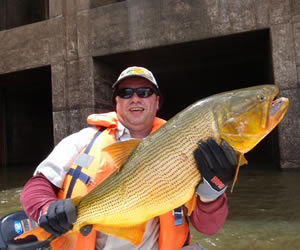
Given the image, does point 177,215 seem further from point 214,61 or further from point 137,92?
point 214,61

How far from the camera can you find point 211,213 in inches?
69.2

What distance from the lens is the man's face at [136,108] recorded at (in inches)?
81.8

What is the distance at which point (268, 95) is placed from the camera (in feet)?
4.74

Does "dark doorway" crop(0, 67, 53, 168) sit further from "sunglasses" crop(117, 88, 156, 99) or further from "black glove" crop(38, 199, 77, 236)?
"black glove" crop(38, 199, 77, 236)

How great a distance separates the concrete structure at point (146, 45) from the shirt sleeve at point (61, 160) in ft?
17.3

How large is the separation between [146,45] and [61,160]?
5680mm

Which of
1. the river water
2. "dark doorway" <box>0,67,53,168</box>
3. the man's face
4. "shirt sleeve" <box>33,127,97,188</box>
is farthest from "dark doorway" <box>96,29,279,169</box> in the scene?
"shirt sleeve" <box>33,127,97,188</box>

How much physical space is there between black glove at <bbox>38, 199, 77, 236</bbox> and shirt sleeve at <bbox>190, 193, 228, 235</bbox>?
0.78 m

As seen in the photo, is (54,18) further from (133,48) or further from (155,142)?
(155,142)

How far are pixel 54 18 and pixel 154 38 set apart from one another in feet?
10.5

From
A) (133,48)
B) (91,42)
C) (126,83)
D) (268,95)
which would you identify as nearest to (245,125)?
(268,95)

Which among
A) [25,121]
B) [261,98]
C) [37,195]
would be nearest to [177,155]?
[261,98]

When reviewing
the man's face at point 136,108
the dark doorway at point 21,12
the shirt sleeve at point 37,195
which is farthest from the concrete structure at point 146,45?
the shirt sleeve at point 37,195

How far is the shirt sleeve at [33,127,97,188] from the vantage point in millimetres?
1817
